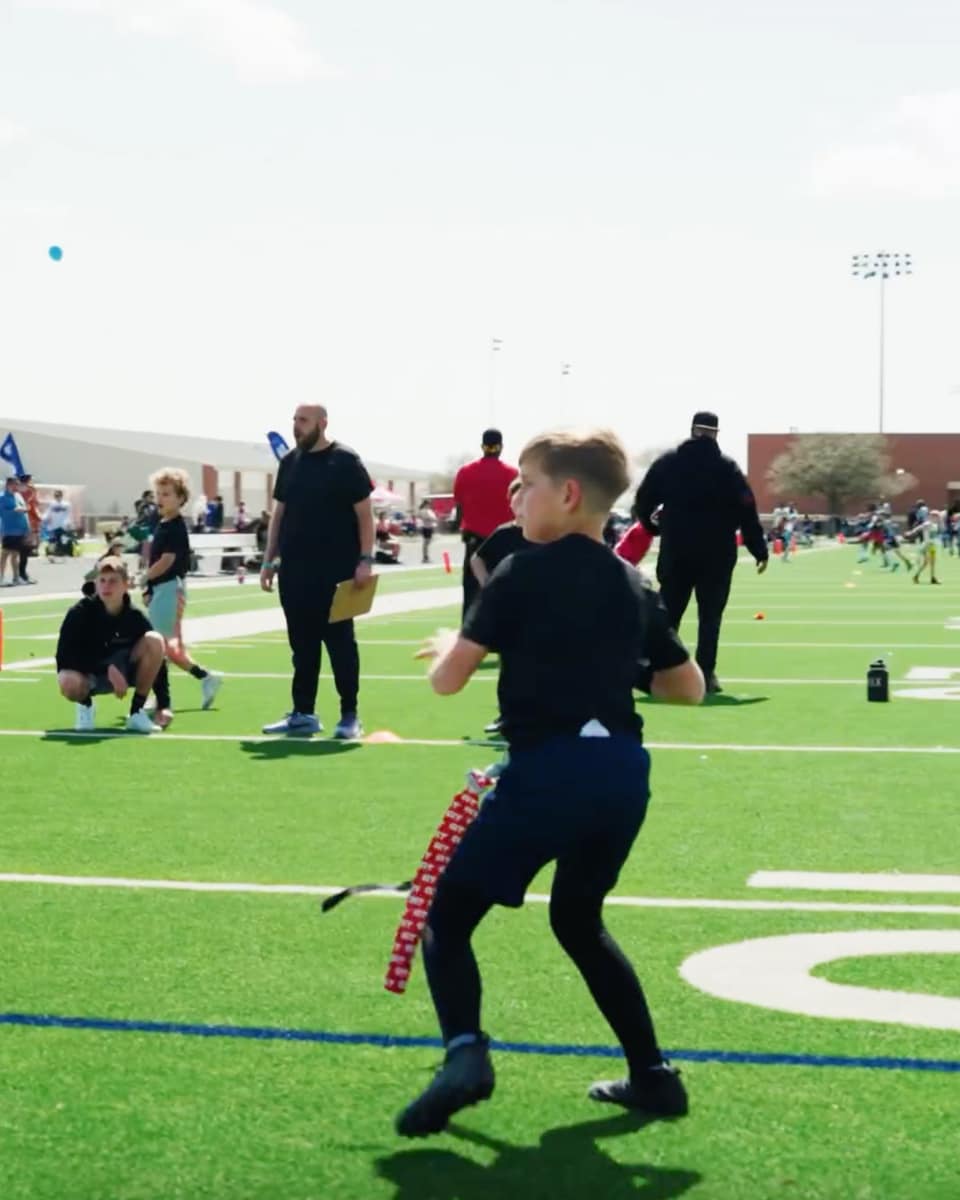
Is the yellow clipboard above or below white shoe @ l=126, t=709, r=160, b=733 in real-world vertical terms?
above

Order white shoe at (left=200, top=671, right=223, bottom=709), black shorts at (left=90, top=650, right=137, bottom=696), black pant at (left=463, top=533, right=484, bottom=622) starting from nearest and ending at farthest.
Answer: black shorts at (left=90, top=650, right=137, bottom=696)
white shoe at (left=200, top=671, right=223, bottom=709)
black pant at (left=463, top=533, right=484, bottom=622)

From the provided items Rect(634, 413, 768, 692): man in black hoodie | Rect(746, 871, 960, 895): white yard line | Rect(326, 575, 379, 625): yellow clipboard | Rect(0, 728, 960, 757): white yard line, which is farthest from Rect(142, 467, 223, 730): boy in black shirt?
Rect(746, 871, 960, 895): white yard line

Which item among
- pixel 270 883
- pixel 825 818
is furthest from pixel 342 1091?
pixel 825 818

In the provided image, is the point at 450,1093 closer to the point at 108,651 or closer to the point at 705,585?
the point at 108,651

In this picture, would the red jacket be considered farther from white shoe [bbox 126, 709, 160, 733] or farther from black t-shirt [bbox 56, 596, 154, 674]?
white shoe [bbox 126, 709, 160, 733]

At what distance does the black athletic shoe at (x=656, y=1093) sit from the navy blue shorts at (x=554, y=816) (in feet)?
1.54

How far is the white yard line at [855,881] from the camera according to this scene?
6.82 m

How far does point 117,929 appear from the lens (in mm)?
6152

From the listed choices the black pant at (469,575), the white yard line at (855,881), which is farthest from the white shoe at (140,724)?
the white yard line at (855,881)

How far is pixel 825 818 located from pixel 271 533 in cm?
459

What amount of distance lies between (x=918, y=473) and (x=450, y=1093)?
133m

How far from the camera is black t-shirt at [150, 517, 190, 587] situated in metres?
12.7

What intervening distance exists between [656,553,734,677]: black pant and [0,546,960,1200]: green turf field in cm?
296

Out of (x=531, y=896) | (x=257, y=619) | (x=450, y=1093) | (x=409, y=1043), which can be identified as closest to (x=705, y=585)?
(x=531, y=896)
